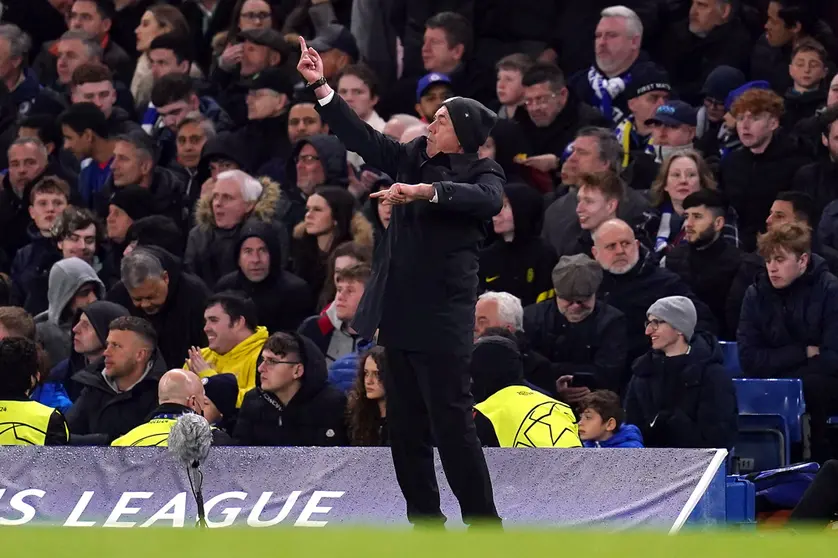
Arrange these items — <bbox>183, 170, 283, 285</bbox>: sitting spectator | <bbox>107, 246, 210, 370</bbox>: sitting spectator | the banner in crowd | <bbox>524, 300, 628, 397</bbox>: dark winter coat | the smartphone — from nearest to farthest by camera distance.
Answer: the banner in crowd → the smartphone → <bbox>524, 300, 628, 397</bbox>: dark winter coat → <bbox>107, 246, 210, 370</bbox>: sitting spectator → <bbox>183, 170, 283, 285</bbox>: sitting spectator

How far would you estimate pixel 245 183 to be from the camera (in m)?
14.1

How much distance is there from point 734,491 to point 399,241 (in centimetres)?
258

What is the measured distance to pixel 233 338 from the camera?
12.4 metres

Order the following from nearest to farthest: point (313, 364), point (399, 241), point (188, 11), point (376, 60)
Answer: point (399, 241)
point (313, 364)
point (376, 60)
point (188, 11)

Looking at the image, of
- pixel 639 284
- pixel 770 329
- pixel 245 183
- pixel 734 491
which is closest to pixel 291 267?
pixel 245 183

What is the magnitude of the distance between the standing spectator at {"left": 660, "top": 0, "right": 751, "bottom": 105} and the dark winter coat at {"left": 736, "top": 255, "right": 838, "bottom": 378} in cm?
368

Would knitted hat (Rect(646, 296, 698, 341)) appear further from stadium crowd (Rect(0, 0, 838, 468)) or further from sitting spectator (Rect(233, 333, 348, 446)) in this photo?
sitting spectator (Rect(233, 333, 348, 446))

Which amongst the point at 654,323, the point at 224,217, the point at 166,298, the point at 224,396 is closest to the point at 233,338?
the point at 224,396

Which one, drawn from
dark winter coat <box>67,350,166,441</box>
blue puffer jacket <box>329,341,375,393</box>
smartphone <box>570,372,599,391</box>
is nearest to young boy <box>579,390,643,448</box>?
smartphone <box>570,372,599,391</box>

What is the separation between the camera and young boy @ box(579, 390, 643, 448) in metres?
10.8

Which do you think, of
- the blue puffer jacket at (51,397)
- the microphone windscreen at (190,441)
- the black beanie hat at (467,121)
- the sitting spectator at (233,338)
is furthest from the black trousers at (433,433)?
the blue puffer jacket at (51,397)

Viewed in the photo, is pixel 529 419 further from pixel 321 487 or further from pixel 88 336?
pixel 88 336

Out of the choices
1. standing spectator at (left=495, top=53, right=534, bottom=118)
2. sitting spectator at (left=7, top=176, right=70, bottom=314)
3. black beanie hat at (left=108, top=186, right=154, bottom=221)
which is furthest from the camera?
standing spectator at (left=495, top=53, right=534, bottom=118)

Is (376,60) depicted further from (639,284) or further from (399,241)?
(399,241)
